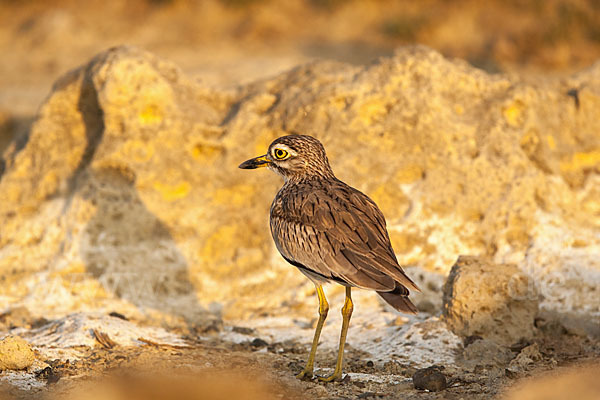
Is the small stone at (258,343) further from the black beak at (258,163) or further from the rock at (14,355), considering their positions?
the rock at (14,355)

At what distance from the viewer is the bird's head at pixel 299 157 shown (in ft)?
19.0

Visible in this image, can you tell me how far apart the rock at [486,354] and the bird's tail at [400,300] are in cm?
98

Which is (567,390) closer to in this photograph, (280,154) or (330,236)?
(330,236)

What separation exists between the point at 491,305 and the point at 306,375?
1542mm

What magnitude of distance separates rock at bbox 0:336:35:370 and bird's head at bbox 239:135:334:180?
86.9 inches

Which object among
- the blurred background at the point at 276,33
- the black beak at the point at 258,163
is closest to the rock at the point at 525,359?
the black beak at the point at 258,163

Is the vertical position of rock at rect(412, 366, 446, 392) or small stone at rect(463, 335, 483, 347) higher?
small stone at rect(463, 335, 483, 347)

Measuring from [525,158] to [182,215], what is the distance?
10.8 ft

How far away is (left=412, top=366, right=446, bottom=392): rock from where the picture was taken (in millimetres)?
4848

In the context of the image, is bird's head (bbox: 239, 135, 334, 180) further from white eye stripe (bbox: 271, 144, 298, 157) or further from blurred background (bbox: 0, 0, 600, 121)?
blurred background (bbox: 0, 0, 600, 121)

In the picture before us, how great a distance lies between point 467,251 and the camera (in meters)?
7.03

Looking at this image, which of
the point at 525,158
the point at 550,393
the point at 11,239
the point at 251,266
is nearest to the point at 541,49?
the point at 525,158

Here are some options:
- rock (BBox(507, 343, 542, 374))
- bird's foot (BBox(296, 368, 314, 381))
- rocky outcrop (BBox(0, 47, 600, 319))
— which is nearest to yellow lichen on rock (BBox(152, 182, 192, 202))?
rocky outcrop (BBox(0, 47, 600, 319))

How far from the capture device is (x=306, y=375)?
203 inches
